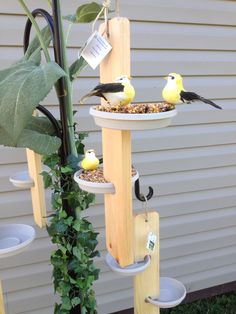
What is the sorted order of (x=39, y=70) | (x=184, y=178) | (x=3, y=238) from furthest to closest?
(x=184, y=178)
(x=3, y=238)
(x=39, y=70)

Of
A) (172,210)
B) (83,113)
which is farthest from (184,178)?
(83,113)

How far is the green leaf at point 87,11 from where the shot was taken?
0.92 metres

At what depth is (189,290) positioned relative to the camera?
2.07 m

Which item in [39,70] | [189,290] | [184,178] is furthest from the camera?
[189,290]

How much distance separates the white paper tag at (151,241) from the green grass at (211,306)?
3.72ft

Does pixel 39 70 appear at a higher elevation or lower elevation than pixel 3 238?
higher

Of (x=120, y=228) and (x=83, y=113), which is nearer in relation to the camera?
(x=120, y=228)

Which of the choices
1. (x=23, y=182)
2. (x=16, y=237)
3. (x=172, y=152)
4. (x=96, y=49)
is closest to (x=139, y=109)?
(x=96, y=49)

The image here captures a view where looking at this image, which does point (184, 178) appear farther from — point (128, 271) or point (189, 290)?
point (128, 271)

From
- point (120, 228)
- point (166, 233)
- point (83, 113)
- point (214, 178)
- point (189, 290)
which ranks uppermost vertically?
point (83, 113)

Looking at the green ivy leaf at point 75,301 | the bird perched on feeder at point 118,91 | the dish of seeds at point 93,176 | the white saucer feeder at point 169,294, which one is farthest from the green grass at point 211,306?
the bird perched on feeder at point 118,91

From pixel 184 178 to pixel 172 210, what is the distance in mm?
191

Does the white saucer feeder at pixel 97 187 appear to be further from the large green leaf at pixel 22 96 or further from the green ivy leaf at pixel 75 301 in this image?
the green ivy leaf at pixel 75 301

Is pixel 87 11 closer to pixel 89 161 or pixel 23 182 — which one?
pixel 89 161
